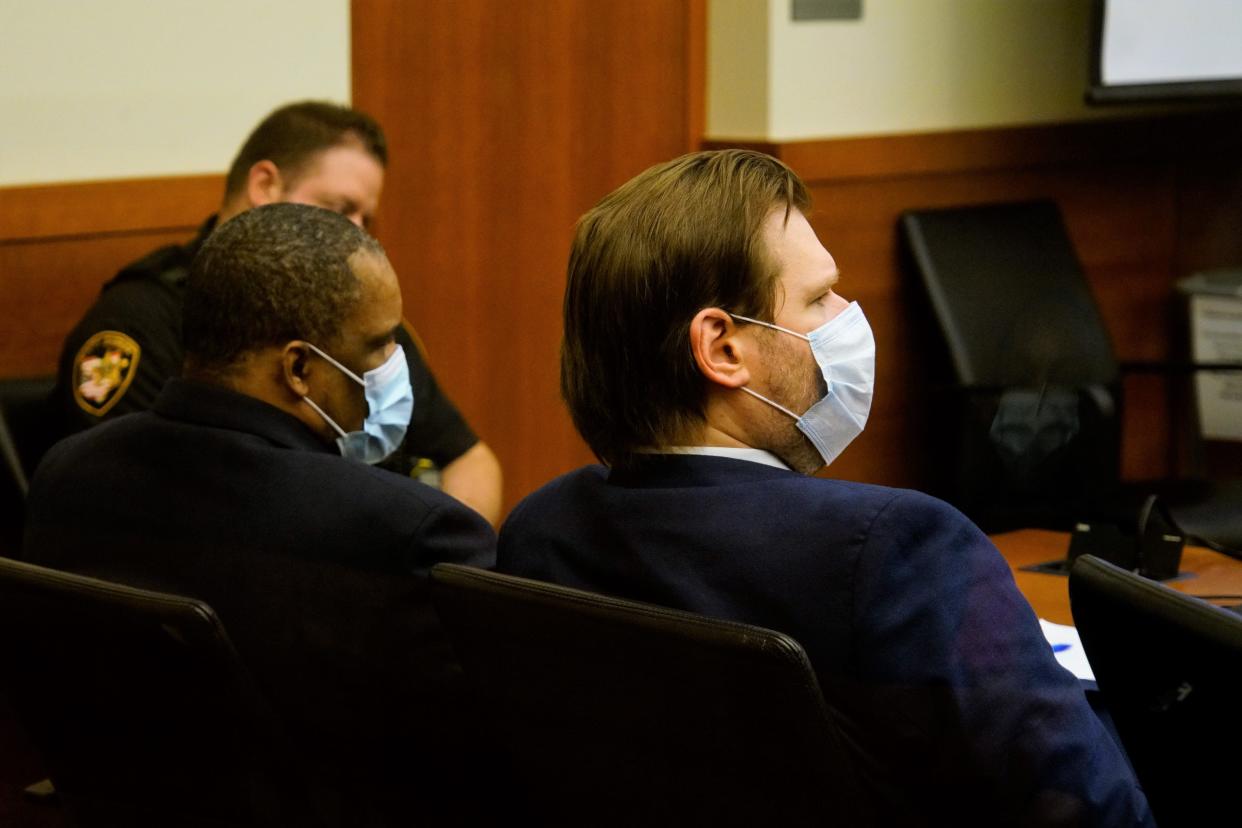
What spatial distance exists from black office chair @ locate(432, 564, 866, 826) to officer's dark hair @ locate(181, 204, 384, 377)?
0.64 metres

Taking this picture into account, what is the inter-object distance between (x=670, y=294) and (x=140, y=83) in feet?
6.76

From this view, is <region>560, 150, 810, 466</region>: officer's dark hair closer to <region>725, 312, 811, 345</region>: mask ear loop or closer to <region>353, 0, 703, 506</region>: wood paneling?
<region>725, 312, 811, 345</region>: mask ear loop

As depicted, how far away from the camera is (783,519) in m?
1.25

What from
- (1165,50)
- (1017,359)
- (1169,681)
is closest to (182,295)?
(1169,681)

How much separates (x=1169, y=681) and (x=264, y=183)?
207cm

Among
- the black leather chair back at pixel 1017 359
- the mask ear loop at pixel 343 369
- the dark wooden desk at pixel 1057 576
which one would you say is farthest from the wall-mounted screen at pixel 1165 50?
the mask ear loop at pixel 343 369

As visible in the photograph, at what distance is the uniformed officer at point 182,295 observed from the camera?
258cm

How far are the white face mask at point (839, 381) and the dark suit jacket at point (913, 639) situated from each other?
24 centimetres

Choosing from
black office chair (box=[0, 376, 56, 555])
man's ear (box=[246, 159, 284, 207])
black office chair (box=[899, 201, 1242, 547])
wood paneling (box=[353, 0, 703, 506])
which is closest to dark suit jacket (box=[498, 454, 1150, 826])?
black office chair (box=[0, 376, 56, 555])

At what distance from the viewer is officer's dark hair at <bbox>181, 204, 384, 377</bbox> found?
1.81m

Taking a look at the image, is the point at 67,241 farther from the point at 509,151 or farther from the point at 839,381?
the point at 839,381

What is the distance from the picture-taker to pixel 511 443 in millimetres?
4148

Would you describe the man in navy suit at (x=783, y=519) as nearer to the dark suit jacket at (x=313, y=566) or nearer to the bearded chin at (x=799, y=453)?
the bearded chin at (x=799, y=453)

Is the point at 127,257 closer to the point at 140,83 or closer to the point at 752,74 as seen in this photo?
the point at 140,83
